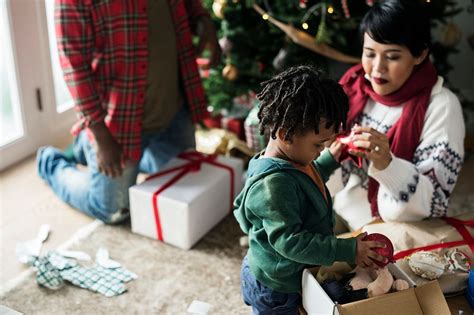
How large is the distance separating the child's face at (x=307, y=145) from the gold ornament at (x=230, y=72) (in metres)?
1.18

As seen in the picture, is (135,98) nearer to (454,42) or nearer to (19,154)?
(19,154)

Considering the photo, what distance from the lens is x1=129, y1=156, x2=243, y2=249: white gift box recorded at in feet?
6.83

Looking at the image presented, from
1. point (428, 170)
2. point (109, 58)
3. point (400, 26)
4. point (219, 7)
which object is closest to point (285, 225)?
point (428, 170)

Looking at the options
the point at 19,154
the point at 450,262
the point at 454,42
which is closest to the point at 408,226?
the point at 450,262

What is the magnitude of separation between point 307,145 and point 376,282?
13.2 inches

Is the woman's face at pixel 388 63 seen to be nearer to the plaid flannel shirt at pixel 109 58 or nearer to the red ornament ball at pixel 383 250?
the red ornament ball at pixel 383 250

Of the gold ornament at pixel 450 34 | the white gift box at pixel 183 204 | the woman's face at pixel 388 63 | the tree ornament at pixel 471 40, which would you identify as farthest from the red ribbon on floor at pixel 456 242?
the tree ornament at pixel 471 40

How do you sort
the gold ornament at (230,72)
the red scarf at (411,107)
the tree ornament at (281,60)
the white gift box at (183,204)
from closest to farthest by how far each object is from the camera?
the red scarf at (411,107)
the white gift box at (183,204)
the tree ornament at (281,60)
the gold ornament at (230,72)

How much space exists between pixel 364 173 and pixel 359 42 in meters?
0.73

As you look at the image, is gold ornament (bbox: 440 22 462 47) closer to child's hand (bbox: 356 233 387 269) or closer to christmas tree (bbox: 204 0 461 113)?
christmas tree (bbox: 204 0 461 113)

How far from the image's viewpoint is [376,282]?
1309 mm

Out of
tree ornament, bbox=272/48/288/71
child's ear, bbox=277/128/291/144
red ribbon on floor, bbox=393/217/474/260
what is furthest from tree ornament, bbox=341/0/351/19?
child's ear, bbox=277/128/291/144

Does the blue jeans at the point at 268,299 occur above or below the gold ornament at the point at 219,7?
below

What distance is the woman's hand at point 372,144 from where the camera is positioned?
1.53 metres
